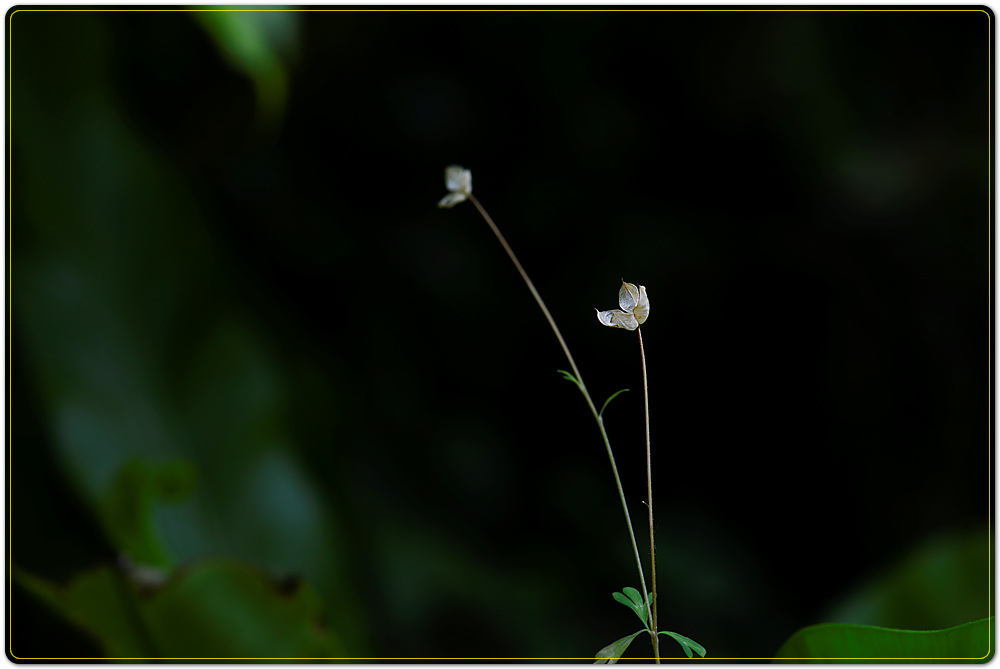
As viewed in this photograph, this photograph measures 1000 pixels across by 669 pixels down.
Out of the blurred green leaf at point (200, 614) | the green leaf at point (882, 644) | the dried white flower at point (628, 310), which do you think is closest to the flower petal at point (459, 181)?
the dried white flower at point (628, 310)

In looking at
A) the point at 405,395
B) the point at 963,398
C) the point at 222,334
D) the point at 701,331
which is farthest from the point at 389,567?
the point at 963,398

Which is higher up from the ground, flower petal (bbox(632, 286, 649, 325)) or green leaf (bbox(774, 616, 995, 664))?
flower petal (bbox(632, 286, 649, 325))

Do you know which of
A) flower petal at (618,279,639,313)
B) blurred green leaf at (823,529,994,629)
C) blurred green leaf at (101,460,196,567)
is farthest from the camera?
blurred green leaf at (101,460,196,567)

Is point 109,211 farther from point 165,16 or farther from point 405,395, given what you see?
point 405,395

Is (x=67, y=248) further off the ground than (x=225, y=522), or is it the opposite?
(x=67, y=248)

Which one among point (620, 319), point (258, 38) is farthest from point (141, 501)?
point (620, 319)

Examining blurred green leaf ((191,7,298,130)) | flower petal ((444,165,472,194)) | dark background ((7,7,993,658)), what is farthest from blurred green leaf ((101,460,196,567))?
flower petal ((444,165,472,194))

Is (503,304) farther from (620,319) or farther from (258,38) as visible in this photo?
(620,319)

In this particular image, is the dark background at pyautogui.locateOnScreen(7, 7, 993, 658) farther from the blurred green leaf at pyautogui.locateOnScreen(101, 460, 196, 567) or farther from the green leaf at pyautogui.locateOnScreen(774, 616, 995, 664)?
the green leaf at pyautogui.locateOnScreen(774, 616, 995, 664)
